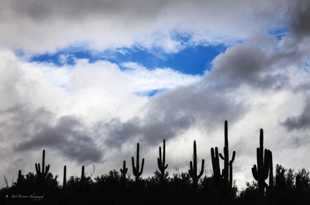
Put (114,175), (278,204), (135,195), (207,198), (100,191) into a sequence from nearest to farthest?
(278,204)
(207,198)
(135,195)
(100,191)
(114,175)

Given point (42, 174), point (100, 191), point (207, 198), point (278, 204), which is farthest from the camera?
point (42, 174)

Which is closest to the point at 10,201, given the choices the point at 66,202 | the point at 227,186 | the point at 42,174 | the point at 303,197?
the point at 66,202

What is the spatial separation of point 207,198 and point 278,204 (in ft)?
14.4

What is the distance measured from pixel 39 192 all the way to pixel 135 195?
10157mm

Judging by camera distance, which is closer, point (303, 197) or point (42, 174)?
point (303, 197)

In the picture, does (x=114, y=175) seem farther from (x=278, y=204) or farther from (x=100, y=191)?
(x=278, y=204)

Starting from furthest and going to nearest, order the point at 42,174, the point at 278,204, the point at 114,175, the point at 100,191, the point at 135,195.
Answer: the point at 114,175
the point at 42,174
the point at 100,191
the point at 135,195
the point at 278,204

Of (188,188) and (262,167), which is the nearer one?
(262,167)

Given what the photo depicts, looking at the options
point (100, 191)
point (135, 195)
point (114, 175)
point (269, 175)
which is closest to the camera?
point (269, 175)

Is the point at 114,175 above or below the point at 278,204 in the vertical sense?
above

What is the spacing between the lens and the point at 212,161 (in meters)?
25.4

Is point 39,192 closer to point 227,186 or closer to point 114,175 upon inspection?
point 114,175

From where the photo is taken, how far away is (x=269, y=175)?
24.6 m

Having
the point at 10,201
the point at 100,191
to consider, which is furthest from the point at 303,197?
the point at 10,201
